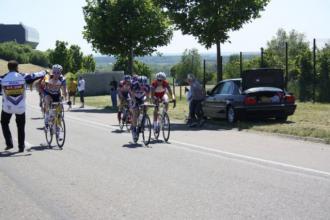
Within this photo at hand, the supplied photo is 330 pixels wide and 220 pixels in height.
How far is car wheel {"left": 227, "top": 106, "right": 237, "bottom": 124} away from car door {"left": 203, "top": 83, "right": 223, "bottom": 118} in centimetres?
99

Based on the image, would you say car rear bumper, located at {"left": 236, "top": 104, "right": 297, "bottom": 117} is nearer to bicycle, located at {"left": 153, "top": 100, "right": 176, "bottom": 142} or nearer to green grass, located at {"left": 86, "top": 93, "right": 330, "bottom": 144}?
green grass, located at {"left": 86, "top": 93, "right": 330, "bottom": 144}

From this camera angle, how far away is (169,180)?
8992 mm

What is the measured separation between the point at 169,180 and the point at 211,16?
1466 centimetres

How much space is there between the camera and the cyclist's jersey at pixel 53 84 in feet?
45.3

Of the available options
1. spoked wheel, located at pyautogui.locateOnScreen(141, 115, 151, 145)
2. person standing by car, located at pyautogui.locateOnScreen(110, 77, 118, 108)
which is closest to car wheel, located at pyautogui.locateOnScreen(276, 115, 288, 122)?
spoked wheel, located at pyautogui.locateOnScreen(141, 115, 151, 145)

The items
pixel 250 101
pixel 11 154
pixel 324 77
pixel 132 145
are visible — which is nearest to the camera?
pixel 11 154

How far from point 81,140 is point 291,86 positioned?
55.2 feet

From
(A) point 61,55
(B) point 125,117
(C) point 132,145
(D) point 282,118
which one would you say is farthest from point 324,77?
(A) point 61,55

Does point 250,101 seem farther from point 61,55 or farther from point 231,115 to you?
point 61,55

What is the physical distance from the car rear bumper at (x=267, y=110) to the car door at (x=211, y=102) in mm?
1653

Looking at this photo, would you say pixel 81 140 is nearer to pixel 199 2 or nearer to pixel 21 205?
pixel 21 205

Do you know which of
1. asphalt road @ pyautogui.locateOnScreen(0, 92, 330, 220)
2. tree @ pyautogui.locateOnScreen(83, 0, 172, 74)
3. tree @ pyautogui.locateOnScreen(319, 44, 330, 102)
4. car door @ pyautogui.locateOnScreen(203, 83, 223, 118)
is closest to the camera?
asphalt road @ pyautogui.locateOnScreen(0, 92, 330, 220)

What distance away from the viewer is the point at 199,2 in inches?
901

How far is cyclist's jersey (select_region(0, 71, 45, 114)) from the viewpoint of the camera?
41.9 feet
